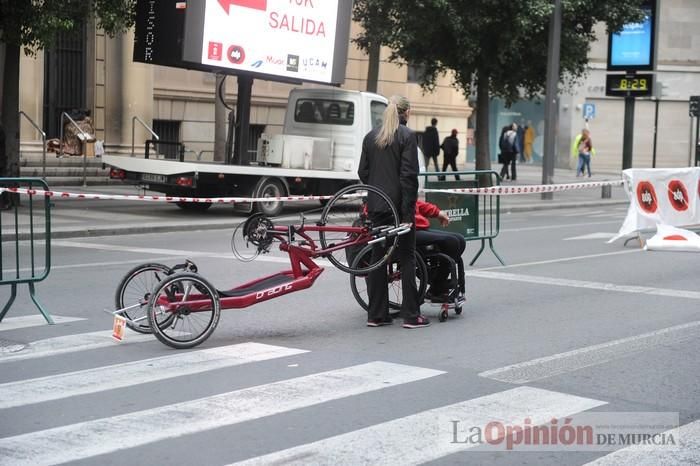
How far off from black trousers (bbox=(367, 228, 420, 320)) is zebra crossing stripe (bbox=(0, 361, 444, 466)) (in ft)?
5.21

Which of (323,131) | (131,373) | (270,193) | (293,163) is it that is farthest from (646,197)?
(131,373)

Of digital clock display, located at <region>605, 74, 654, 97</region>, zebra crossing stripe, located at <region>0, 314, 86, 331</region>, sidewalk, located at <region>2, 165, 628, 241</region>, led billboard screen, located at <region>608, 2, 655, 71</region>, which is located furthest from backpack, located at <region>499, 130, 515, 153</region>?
zebra crossing stripe, located at <region>0, 314, 86, 331</region>

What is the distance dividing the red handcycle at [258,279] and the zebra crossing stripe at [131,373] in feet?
1.06

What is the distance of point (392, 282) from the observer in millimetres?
9586

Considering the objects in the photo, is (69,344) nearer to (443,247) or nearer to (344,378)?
(344,378)

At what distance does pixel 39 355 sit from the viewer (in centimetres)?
782

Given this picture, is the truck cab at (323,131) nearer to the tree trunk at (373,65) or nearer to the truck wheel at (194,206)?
the truck wheel at (194,206)

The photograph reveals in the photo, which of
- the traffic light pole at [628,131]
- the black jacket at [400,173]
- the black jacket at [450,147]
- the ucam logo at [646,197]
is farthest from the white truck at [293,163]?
the black jacket at [450,147]

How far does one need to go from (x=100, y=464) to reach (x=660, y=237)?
12217 millimetres

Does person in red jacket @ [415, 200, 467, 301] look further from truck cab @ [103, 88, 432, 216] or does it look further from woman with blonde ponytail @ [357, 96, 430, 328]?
truck cab @ [103, 88, 432, 216]

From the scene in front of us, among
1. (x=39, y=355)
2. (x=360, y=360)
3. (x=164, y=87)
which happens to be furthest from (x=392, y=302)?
(x=164, y=87)

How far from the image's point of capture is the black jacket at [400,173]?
8.97 m

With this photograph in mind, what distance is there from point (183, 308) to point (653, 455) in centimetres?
378

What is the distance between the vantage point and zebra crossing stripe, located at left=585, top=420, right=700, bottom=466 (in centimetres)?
543
